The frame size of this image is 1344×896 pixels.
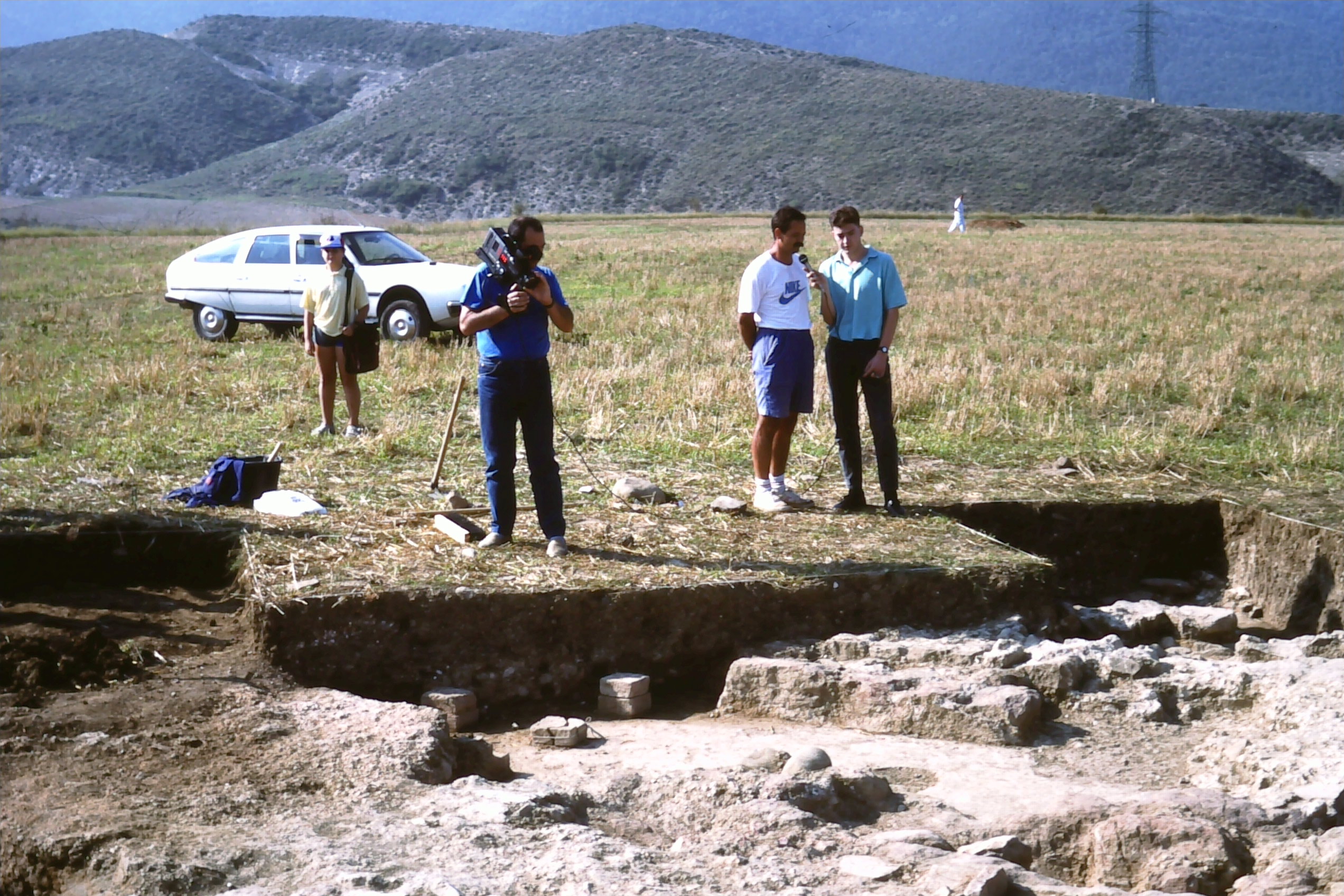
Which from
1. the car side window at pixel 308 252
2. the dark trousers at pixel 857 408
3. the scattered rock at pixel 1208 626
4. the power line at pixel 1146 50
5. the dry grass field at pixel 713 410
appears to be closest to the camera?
the scattered rock at pixel 1208 626

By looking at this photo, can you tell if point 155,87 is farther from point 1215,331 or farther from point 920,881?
point 920,881

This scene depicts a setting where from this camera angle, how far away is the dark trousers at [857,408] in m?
7.52

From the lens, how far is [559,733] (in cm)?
545

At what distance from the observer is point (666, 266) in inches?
1025

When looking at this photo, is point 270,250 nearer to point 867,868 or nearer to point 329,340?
point 329,340

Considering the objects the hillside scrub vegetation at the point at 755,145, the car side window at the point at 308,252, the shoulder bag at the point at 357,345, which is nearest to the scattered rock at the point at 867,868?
the shoulder bag at the point at 357,345

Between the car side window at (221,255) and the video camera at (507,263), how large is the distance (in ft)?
38.2

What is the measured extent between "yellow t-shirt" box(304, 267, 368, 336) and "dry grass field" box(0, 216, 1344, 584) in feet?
2.75

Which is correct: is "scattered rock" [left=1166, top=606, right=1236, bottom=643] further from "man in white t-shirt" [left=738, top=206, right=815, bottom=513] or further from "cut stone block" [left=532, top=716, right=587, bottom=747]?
"cut stone block" [left=532, top=716, right=587, bottom=747]

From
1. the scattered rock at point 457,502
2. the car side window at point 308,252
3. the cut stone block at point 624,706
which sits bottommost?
the cut stone block at point 624,706

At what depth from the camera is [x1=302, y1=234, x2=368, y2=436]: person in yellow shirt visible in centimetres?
1012

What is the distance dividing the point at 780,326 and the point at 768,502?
1.05 meters

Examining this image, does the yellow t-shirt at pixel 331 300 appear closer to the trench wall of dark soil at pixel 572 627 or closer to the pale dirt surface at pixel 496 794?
the trench wall of dark soil at pixel 572 627

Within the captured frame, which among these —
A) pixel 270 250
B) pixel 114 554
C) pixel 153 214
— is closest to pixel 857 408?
pixel 114 554
